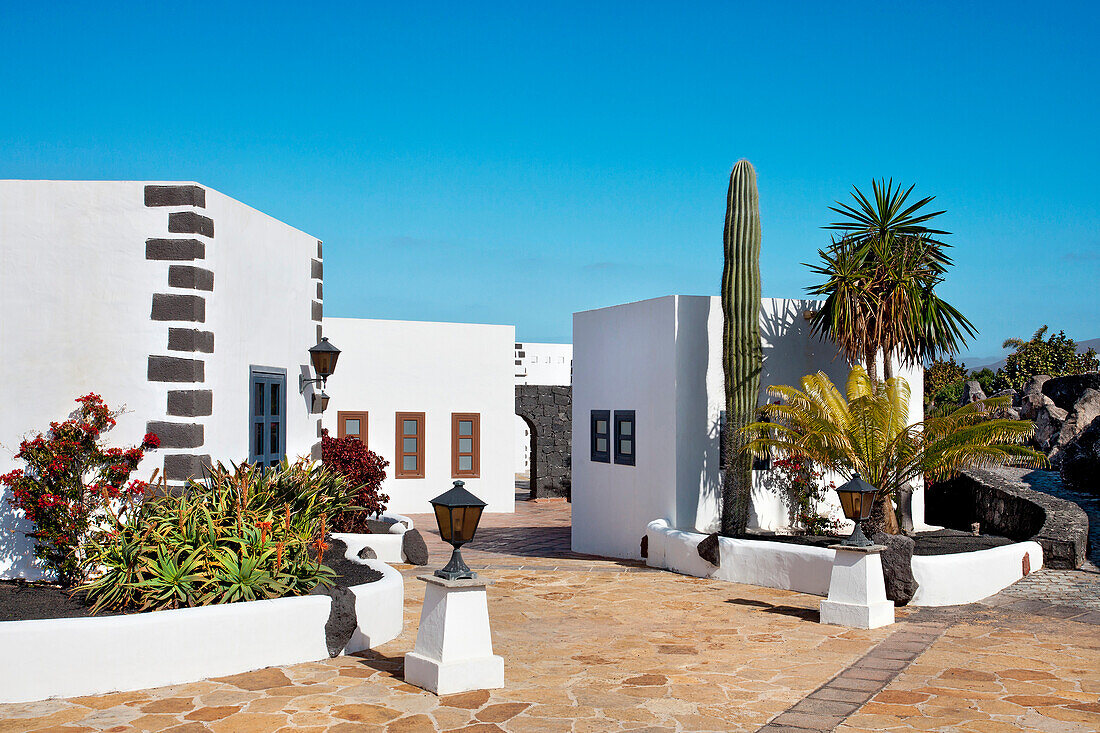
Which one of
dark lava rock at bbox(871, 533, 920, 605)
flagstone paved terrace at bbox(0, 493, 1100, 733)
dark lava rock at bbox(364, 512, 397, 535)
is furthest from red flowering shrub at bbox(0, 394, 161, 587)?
dark lava rock at bbox(871, 533, 920, 605)

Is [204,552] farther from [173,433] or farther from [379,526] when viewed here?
[379,526]

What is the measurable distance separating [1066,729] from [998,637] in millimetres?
2683

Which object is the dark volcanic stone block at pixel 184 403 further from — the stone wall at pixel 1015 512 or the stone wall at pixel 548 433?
the stone wall at pixel 548 433

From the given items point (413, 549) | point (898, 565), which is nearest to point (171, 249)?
point (413, 549)

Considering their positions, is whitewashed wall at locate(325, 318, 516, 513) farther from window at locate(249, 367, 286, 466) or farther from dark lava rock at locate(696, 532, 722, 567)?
dark lava rock at locate(696, 532, 722, 567)

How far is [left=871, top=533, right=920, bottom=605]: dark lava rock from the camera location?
9305 mm

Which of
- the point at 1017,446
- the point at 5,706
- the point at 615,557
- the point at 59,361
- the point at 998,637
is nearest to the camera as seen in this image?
the point at 5,706

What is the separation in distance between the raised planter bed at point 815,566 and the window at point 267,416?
5023mm

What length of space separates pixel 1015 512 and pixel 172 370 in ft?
36.4

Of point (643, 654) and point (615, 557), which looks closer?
point (643, 654)

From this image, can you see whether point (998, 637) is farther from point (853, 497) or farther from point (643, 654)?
point (643, 654)

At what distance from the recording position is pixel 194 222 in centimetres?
875

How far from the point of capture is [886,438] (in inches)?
442

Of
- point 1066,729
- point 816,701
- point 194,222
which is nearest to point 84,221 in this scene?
point 194,222
